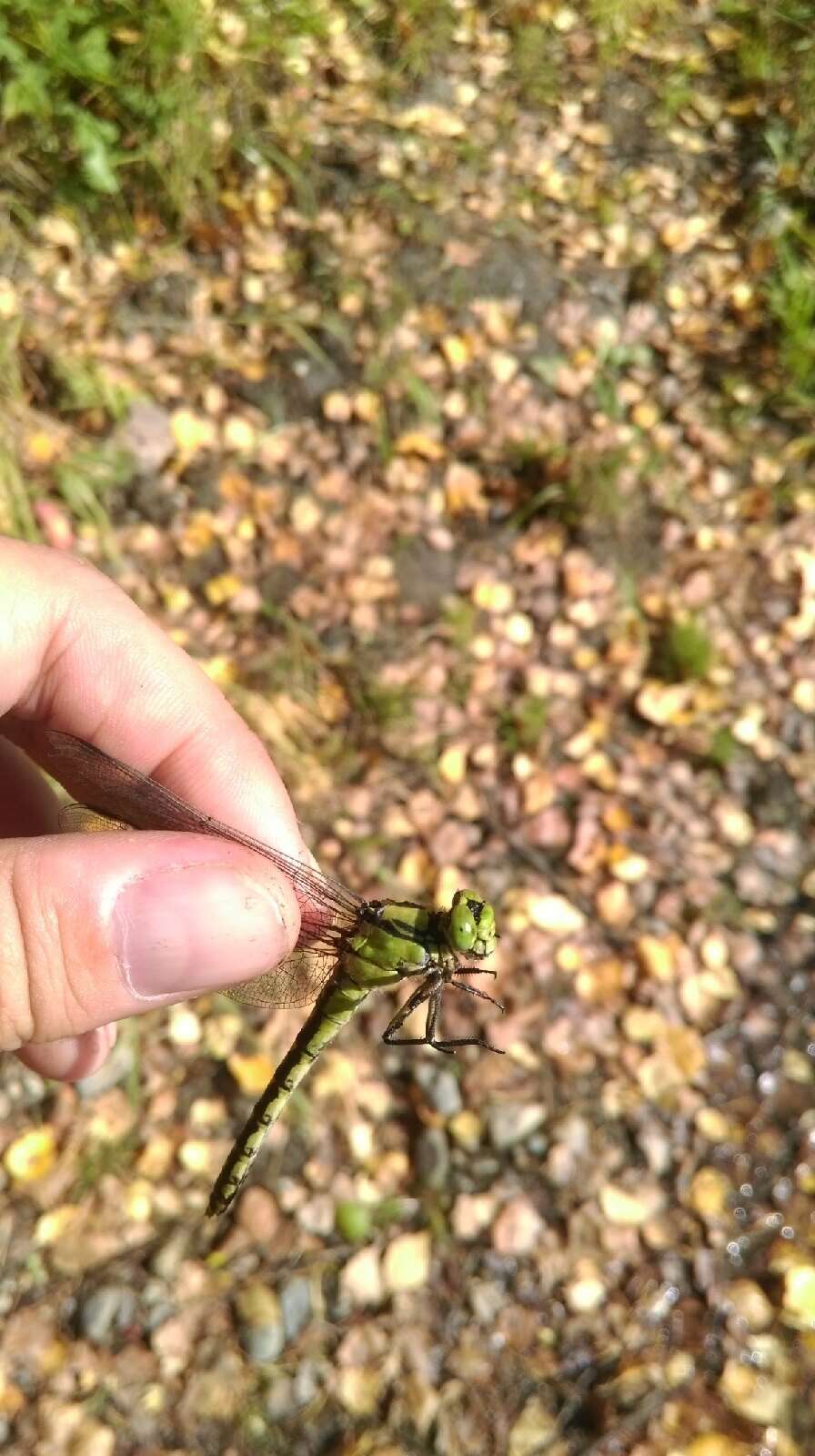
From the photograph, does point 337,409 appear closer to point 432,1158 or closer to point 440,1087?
point 440,1087

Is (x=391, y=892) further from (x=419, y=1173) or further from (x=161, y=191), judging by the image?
(x=161, y=191)

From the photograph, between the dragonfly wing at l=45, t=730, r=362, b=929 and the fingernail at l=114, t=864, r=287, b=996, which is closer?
the fingernail at l=114, t=864, r=287, b=996

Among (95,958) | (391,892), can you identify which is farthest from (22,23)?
(95,958)

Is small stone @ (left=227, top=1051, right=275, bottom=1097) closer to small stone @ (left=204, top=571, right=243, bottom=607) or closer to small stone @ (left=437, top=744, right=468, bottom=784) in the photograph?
small stone @ (left=437, top=744, right=468, bottom=784)

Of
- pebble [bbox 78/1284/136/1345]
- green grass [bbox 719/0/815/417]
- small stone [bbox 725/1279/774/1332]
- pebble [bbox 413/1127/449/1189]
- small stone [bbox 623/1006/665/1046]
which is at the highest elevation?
green grass [bbox 719/0/815/417]

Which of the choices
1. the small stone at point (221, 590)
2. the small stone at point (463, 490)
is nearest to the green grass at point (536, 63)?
the small stone at point (463, 490)

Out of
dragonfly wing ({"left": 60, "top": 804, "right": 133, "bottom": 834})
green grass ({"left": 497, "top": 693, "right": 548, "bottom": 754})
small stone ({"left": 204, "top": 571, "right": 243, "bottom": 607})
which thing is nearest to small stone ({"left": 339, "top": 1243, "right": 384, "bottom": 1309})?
dragonfly wing ({"left": 60, "top": 804, "right": 133, "bottom": 834})

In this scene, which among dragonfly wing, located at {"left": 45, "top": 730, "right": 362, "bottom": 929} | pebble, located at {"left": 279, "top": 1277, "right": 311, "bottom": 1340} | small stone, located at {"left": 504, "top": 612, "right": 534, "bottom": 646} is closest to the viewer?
dragonfly wing, located at {"left": 45, "top": 730, "right": 362, "bottom": 929}
